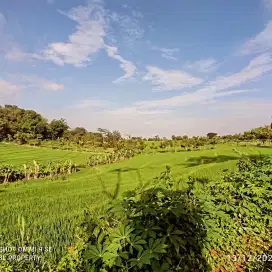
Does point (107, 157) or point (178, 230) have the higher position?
point (178, 230)

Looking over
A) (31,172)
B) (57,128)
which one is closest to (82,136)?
(57,128)

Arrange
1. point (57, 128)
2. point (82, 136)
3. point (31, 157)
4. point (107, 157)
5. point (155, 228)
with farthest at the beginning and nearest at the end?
1. point (57, 128)
2. point (82, 136)
3. point (31, 157)
4. point (107, 157)
5. point (155, 228)

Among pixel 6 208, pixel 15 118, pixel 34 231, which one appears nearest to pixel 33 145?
pixel 15 118

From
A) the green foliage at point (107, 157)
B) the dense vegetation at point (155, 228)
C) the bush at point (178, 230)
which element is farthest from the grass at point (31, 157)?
the bush at point (178, 230)

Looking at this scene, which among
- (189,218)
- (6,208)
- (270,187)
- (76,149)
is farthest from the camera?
(76,149)

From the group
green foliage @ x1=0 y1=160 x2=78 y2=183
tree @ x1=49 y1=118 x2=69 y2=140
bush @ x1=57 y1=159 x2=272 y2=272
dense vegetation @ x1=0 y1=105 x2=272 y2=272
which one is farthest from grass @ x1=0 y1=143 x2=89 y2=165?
tree @ x1=49 y1=118 x2=69 y2=140

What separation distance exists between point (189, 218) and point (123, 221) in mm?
681

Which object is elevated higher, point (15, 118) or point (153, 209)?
point (15, 118)

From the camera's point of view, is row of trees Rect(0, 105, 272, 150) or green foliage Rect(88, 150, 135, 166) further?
row of trees Rect(0, 105, 272, 150)

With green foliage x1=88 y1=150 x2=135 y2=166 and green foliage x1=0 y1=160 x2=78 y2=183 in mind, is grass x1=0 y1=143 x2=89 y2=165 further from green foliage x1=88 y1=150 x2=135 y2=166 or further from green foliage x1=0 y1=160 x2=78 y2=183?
green foliage x1=0 y1=160 x2=78 y2=183

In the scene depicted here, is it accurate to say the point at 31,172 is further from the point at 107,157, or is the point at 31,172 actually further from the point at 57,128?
the point at 57,128

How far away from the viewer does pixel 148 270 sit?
6.31 feet

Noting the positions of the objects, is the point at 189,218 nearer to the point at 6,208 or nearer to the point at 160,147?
the point at 6,208

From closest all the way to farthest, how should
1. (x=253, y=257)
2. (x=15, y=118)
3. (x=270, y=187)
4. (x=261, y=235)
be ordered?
(x=253, y=257) < (x=261, y=235) < (x=270, y=187) < (x=15, y=118)
